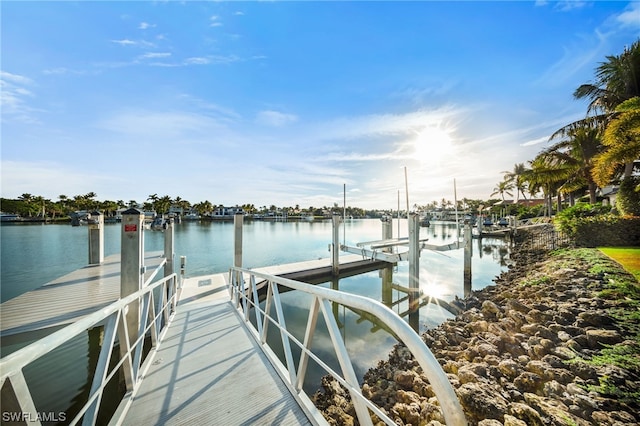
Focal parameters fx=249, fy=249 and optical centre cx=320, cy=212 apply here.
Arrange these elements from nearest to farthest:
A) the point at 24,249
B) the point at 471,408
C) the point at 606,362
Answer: the point at 471,408
the point at 606,362
the point at 24,249

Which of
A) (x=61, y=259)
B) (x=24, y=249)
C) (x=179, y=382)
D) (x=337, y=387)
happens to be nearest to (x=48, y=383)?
(x=179, y=382)

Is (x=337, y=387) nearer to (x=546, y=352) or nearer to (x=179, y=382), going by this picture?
(x=179, y=382)

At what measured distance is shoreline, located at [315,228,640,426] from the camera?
2.90 m

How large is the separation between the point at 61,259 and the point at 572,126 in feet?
118

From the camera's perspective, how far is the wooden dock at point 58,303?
12.5 ft

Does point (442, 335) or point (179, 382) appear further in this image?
point (442, 335)

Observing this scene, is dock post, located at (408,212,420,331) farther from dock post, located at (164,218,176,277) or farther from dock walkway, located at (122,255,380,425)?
dock post, located at (164,218,176,277)

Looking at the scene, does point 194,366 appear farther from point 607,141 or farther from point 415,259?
point 607,141

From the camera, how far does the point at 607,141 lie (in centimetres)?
809

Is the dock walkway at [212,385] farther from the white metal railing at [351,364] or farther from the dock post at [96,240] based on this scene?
the dock post at [96,240]

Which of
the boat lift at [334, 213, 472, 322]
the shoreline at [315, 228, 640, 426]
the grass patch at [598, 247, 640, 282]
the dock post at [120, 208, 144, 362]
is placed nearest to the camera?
the shoreline at [315, 228, 640, 426]

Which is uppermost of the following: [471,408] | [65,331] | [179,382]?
[65,331]

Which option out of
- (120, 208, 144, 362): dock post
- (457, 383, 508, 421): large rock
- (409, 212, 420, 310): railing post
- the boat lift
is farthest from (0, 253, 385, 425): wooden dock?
(409, 212, 420, 310): railing post

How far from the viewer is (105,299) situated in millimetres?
4984
